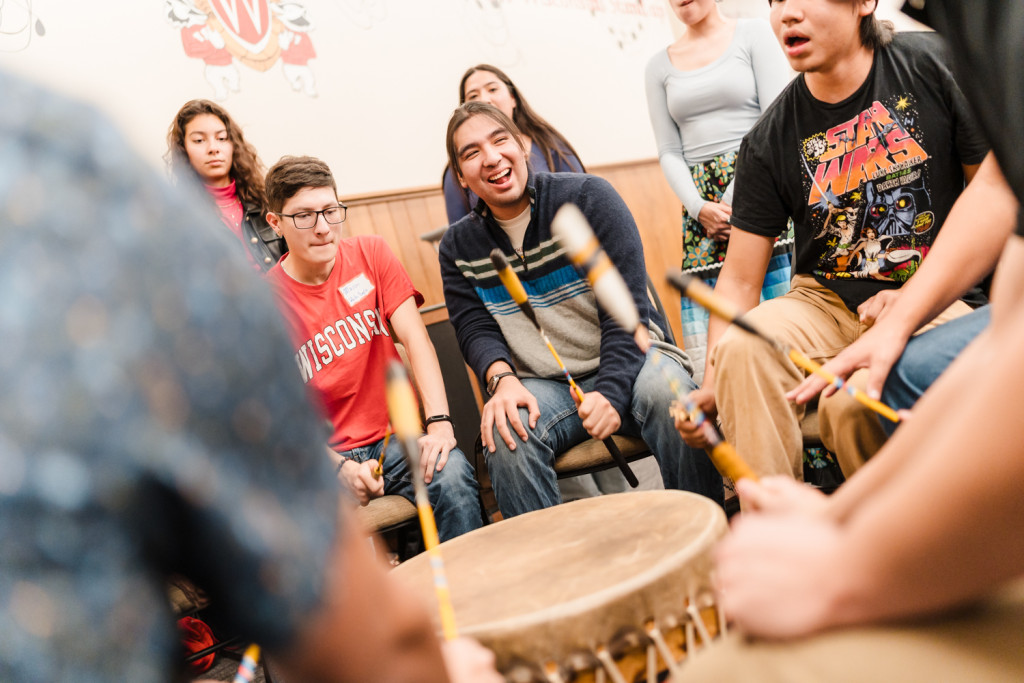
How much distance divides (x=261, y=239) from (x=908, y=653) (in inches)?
95.9

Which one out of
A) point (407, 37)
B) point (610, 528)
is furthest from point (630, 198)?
point (610, 528)

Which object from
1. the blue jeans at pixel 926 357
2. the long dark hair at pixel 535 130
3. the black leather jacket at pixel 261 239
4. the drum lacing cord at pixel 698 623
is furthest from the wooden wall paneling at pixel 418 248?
the drum lacing cord at pixel 698 623

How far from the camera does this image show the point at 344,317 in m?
2.21

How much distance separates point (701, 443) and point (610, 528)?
57 centimetres

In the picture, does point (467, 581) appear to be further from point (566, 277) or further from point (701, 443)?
point (566, 277)

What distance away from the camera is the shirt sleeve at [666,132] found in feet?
8.47

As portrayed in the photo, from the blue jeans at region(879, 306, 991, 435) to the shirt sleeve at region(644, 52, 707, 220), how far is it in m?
1.28

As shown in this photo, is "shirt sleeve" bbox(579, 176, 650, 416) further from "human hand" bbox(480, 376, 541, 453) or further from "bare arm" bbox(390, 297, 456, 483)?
"bare arm" bbox(390, 297, 456, 483)

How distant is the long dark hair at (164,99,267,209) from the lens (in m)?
2.58

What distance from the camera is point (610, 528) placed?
3.51 feet

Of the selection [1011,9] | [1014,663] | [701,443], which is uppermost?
[1011,9]

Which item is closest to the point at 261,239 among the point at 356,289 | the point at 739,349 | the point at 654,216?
the point at 356,289

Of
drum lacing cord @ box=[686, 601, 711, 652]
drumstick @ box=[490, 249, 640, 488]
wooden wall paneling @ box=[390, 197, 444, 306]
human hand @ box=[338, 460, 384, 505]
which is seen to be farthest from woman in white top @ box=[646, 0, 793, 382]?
drum lacing cord @ box=[686, 601, 711, 652]

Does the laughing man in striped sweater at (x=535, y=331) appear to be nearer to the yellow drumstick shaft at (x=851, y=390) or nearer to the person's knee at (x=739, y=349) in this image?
the person's knee at (x=739, y=349)
